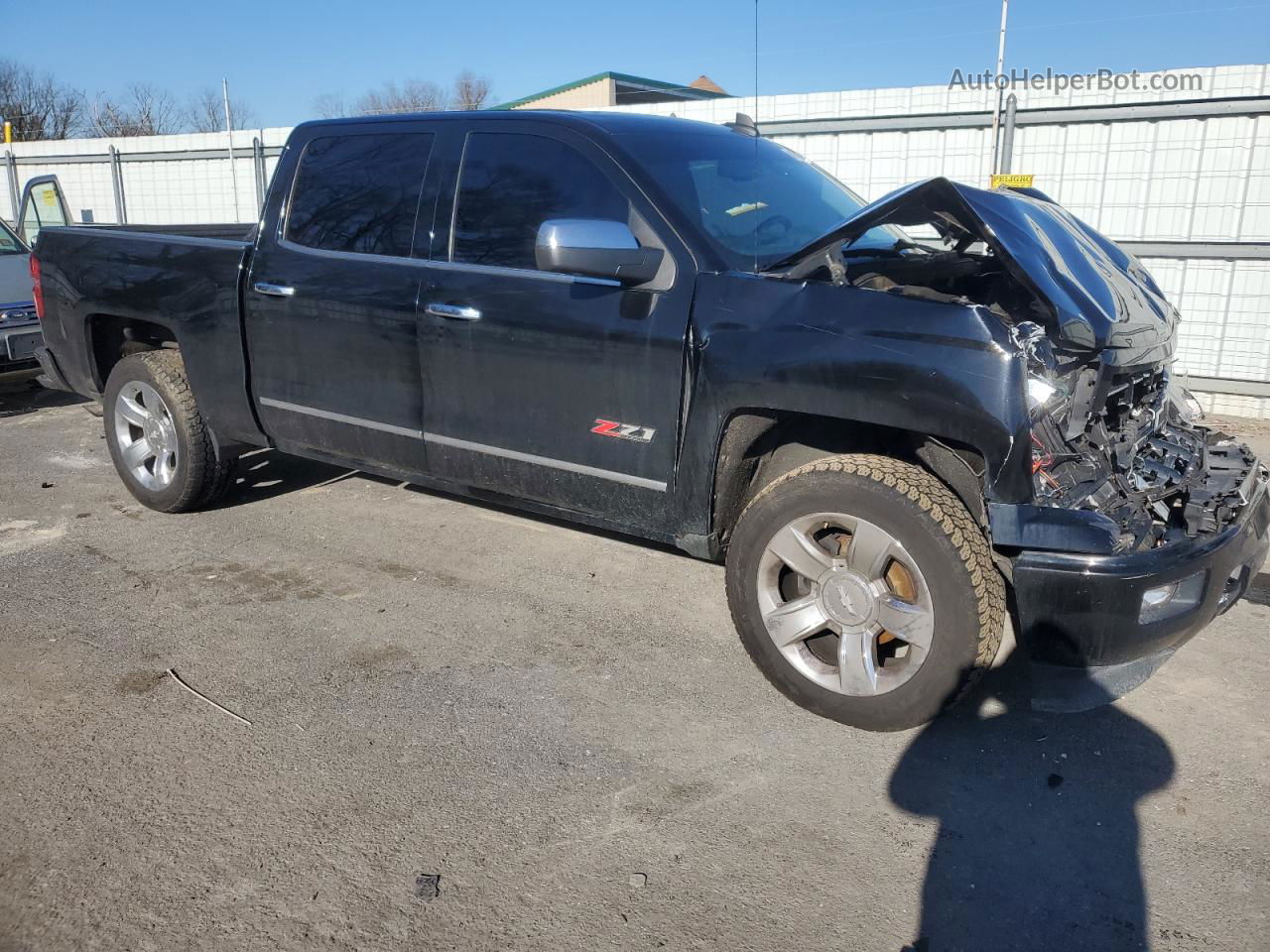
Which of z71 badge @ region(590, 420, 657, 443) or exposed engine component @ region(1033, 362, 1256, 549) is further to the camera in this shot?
z71 badge @ region(590, 420, 657, 443)

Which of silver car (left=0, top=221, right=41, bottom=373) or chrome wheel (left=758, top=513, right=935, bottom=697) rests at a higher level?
silver car (left=0, top=221, right=41, bottom=373)

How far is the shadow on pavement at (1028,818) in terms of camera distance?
8.07 ft

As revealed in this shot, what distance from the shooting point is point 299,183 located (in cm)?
471

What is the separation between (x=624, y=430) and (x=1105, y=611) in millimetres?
1664

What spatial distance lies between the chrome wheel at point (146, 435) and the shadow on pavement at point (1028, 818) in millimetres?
4071

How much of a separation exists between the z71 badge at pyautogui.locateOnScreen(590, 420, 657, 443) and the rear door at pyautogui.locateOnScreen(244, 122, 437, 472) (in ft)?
3.01

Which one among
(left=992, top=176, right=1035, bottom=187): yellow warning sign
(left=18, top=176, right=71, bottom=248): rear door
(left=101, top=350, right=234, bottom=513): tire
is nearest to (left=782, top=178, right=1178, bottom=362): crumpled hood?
(left=101, top=350, right=234, bottom=513): tire

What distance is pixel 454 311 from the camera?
4000mm

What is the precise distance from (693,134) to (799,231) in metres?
0.65

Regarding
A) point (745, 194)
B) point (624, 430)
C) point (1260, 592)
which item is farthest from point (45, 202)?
point (1260, 592)

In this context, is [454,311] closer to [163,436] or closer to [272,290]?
[272,290]

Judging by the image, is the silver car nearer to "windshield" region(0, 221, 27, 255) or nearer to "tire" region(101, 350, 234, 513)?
"windshield" region(0, 221, 27, 255)

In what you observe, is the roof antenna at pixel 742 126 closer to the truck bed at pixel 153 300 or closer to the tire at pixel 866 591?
the tire at pixel 866 591

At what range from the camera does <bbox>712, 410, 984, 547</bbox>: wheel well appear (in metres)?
3.32
